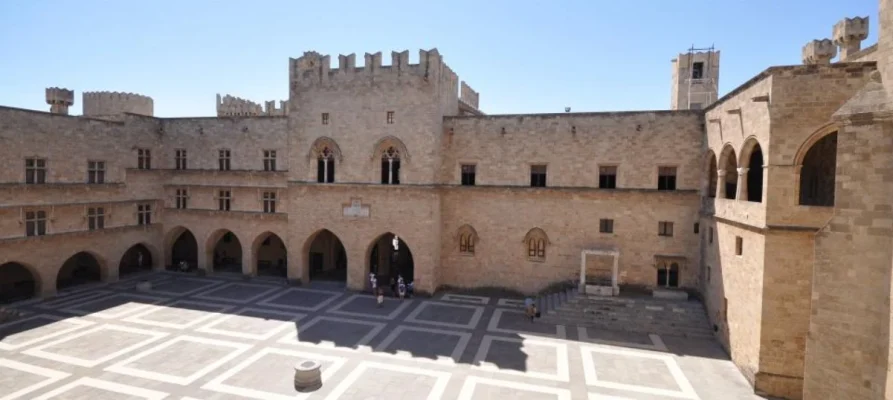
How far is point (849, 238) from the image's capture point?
965 cm

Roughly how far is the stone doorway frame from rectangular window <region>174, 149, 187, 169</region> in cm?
2693

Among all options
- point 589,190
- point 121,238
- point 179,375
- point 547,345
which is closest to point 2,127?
point 121,238

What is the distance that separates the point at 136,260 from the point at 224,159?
1122 centimetres

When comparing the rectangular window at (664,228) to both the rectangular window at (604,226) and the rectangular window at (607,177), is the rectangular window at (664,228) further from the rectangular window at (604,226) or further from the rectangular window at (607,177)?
the rectangular window at (607,177)

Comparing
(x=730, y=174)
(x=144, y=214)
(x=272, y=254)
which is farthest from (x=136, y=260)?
(x=730, y=174)

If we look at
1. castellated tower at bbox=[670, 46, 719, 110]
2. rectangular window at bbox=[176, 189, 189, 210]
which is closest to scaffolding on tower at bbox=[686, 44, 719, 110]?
castellated tower at bbox=[670, 46, 719, 110]

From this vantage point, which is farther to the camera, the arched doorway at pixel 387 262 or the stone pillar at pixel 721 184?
the arched doorway at pixel 387 262

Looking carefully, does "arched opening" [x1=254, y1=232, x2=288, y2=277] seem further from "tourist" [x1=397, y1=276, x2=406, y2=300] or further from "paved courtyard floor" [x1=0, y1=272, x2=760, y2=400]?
"tourist" [x1=397, y1=276, x2=406, y2=300]

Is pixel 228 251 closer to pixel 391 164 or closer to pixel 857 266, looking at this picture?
pixel 391 164

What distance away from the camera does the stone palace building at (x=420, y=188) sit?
758 inches

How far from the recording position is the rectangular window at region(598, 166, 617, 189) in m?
23.5

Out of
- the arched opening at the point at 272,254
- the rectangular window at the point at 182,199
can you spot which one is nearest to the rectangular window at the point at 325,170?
the arched opening at the point at 272,254

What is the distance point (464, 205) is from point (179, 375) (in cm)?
1575

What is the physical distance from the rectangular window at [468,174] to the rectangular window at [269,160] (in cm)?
1245
